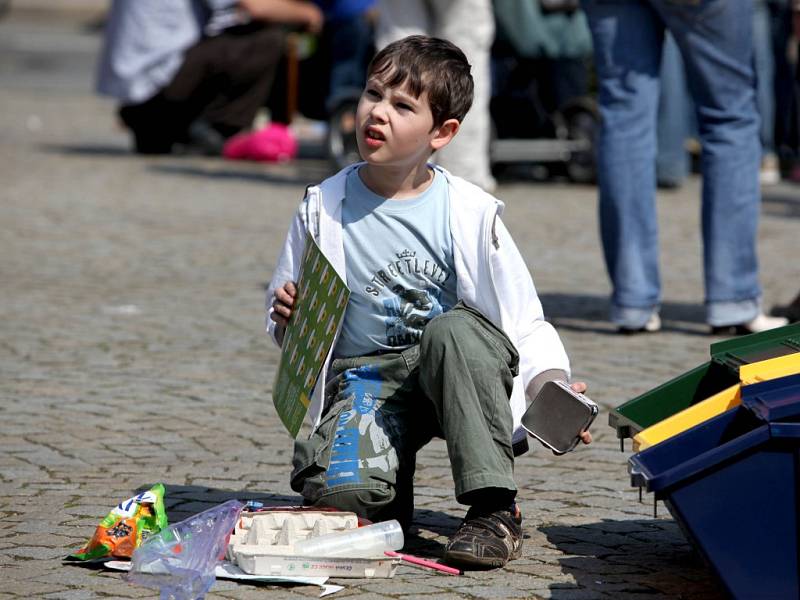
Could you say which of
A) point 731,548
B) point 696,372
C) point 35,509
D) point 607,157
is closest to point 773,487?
point 731,548

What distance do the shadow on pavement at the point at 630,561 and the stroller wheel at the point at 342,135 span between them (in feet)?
23.7

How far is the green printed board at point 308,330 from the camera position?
3346 mm

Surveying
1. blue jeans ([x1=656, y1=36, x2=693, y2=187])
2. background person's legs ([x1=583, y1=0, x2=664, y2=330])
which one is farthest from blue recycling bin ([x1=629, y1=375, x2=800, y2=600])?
blue jeans ([x1=656, y1=36, x2=693, y2=187])

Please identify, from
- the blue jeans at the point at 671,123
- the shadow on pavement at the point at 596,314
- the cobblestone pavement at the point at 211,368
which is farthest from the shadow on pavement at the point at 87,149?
the shadow on pavement at the point at 596,314

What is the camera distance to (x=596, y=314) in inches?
258

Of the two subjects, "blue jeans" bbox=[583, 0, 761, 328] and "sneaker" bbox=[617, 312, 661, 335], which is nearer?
"blue jeans" bbox=[583, 0, 761, 328]

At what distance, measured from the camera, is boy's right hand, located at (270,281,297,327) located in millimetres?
3484

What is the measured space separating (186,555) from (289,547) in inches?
8.0

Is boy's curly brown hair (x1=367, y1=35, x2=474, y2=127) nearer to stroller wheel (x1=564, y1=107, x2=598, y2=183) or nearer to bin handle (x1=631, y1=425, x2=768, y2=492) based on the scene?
bin handle (x1=631, y1=425, x2=768, y2=492)

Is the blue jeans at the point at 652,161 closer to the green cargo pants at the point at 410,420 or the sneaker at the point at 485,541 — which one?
the green cargo pants at the point at 410,420

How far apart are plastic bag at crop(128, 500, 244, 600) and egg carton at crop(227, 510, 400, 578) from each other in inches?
1.5

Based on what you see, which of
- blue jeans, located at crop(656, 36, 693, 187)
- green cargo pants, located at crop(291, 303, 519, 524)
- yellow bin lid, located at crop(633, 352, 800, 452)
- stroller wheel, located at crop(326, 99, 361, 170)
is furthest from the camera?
stroller wheel, located at crop(326, 99, 361, 170)

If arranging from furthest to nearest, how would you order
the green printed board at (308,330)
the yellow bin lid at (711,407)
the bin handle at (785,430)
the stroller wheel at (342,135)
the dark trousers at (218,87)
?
the dark trousers at (218,87), the stroller wheel at (342,135), the green printed board at (308,330), the yellow bin lid at (711,407), the bin handle at (785,430)

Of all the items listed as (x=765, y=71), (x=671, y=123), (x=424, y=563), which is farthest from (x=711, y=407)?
(x=765, y=71)
